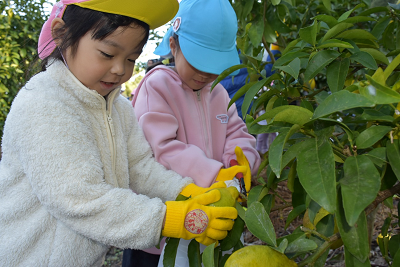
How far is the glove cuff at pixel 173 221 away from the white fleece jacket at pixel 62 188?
0.02m

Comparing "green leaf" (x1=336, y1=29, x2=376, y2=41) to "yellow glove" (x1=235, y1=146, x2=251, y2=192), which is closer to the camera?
"green leaf" (x1=336, y1=29, x2=376, y2=41)

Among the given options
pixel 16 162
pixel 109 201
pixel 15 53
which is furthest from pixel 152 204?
pixel 15 53

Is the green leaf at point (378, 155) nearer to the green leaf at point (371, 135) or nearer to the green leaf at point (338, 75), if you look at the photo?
the green leaf at point (371, 135)

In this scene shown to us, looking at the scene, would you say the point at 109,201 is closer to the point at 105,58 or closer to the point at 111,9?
the point at 105,58

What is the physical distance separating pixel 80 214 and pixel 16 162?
0.88 feet

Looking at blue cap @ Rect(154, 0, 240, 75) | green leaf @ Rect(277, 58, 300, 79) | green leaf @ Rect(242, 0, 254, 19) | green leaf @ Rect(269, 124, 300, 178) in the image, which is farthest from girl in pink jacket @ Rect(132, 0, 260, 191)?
green leaf @ Rect(269, 124, 300, 178)

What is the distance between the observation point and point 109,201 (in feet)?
3.10

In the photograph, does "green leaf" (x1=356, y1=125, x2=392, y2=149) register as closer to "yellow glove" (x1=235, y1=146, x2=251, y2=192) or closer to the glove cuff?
the glove cuff

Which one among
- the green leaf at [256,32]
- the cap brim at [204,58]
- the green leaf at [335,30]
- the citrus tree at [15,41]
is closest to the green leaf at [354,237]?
the green leaf at [335,30]

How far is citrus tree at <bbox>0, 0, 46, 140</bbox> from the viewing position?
3467 millimetres

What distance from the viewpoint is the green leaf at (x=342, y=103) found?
20.6 inches

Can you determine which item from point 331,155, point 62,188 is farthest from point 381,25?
point 62,188

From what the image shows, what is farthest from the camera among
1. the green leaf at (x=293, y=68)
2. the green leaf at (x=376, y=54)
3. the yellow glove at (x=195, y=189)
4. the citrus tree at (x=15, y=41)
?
the citrus tree at (x=15, y=41)

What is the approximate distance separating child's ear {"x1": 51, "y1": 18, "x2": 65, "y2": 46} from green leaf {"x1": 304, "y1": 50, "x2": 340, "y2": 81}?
0.73 m
